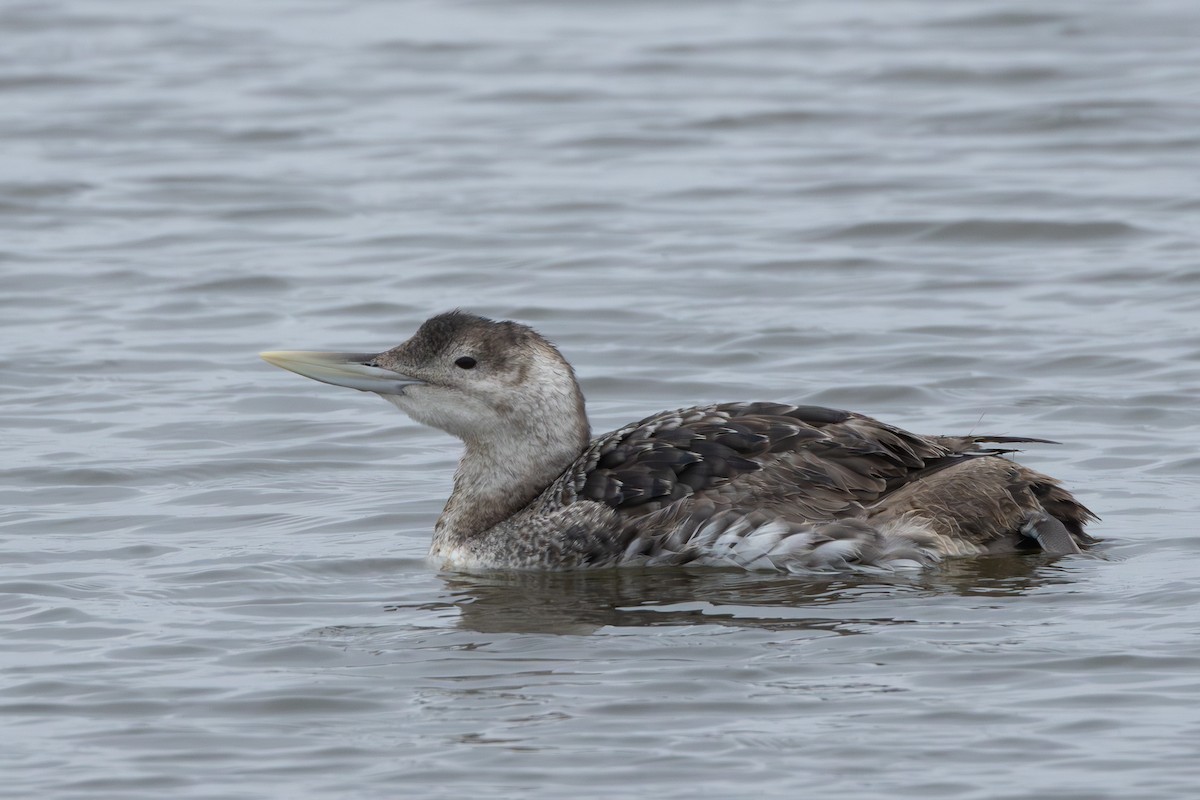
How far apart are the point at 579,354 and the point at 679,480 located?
3273 millimetres

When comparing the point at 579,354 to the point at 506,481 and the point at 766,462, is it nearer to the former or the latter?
the point at 506,481

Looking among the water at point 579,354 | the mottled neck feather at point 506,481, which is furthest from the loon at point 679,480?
the water at point 579,354

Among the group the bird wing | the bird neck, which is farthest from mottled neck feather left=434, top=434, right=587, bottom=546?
the bird wing

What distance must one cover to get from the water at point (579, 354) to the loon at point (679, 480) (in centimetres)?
13


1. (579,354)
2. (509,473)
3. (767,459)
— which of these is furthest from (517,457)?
(579,354)

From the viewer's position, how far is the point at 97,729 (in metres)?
6.02

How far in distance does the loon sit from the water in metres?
0.13

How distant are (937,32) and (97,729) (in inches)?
510

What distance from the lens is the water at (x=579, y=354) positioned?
5.95 m

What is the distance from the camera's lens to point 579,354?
10.7 metres

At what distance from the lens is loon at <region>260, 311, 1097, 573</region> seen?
735 centimetres

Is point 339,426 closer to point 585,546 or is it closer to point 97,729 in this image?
point 585,546

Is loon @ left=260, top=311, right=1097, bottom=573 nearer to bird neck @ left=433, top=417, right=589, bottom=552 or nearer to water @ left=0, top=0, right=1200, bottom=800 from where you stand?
bird neck @ left=433, top=417, right=589, bottom=552

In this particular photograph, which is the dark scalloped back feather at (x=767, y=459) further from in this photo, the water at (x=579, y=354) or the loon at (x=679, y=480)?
the water at (x=579, y=354)
